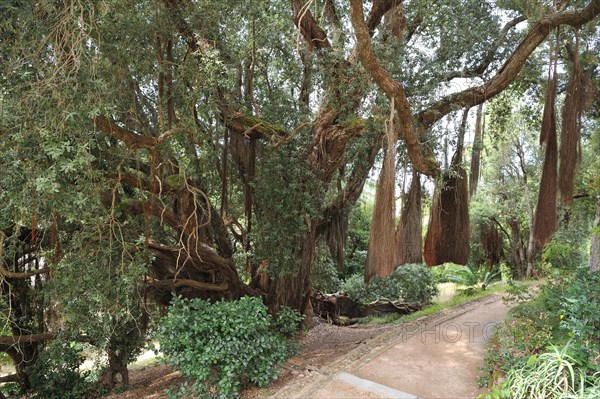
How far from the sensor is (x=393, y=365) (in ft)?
13.1

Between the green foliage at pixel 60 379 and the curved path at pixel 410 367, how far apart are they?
3.00 m

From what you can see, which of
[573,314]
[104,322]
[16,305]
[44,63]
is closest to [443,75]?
[573,314]

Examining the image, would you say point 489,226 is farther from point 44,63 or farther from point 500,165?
point 44,63

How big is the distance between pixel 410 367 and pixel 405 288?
4.31 m

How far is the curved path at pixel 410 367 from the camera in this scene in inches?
135

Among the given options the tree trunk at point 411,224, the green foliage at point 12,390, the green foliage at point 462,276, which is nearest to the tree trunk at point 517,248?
the green foliage at point 462,276

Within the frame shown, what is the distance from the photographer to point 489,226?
12.1 m

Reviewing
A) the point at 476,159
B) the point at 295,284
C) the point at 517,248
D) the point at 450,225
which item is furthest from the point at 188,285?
the point at 517,248

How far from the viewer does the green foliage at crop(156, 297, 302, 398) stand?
3.65 metres

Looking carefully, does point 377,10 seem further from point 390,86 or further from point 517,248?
point 517,248

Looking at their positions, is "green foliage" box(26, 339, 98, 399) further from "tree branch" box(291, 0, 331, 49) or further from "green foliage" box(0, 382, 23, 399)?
"tree branch" box(291, 0, 331, 49)

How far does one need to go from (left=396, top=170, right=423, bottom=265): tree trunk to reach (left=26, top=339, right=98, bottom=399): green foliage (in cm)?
Answer: 416

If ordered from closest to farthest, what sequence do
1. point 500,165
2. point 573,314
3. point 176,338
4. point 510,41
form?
1. point 573,314
2. point 176,338
3. point 510,41
4. point 500,165

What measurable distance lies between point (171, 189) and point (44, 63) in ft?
5.47
